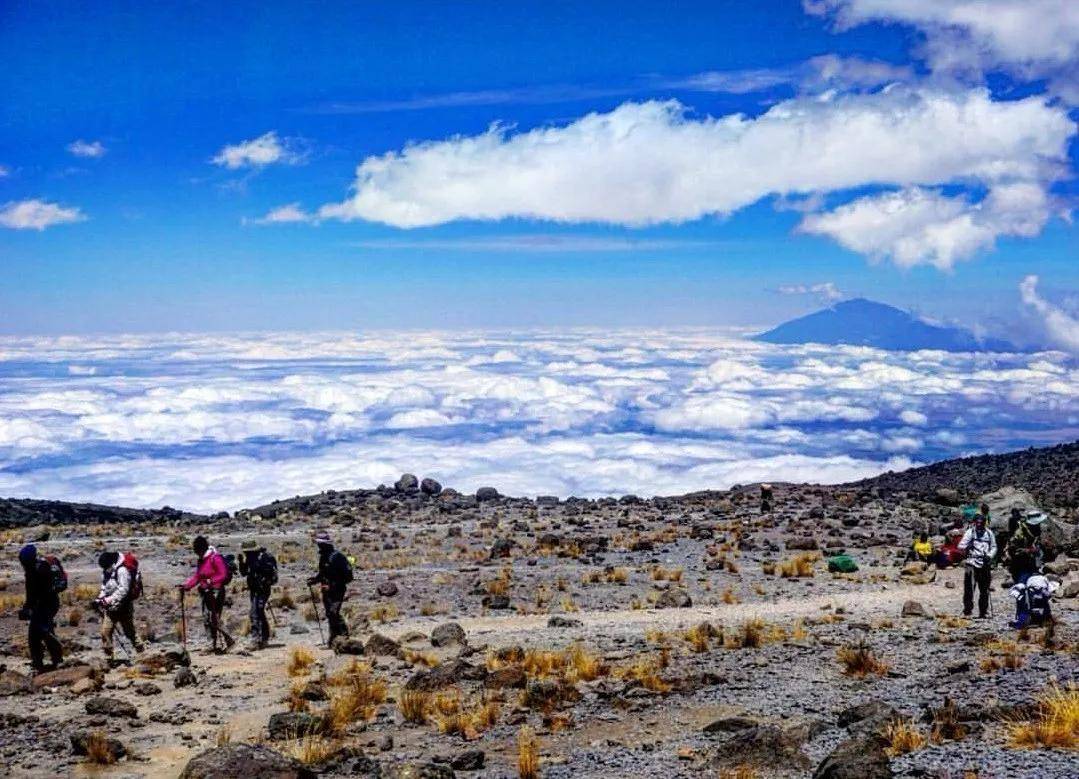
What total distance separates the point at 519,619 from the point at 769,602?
5.88 metres

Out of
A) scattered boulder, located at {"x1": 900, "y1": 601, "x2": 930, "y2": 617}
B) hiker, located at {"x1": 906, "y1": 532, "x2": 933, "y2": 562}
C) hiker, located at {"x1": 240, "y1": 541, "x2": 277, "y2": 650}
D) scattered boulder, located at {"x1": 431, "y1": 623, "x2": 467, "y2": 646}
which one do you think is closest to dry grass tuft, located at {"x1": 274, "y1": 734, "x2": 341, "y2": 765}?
scattered boulder, located at {"x1": 431, "y1": 623, "x2": 467, "y2": 646}

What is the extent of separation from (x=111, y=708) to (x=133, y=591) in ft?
11.1

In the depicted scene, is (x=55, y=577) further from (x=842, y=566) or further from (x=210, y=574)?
(x=842, y=566)

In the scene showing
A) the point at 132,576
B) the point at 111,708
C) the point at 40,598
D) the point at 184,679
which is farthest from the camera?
the point at 132,576

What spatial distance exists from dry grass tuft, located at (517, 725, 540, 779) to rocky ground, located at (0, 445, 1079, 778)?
6 cm

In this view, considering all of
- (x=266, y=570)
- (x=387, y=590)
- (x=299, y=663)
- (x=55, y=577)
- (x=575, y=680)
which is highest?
(x=55, y=577)

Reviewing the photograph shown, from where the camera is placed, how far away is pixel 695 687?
1160 centimetres

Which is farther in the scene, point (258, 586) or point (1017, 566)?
point (258, 586)

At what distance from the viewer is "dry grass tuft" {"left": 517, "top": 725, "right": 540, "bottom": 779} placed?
28.5 ft

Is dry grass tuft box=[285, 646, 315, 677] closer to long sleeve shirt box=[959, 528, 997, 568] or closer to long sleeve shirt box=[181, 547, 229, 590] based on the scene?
long sleeve shirt box=[181, 547, 229, 590]

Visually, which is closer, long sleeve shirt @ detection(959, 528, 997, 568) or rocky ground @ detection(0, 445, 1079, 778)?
rocky ground @ detection(0, 445, 1079, 778)

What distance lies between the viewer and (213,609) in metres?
14.8

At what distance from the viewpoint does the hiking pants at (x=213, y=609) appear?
1477 cm

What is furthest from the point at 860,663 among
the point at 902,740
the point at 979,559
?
the point at 979,559
